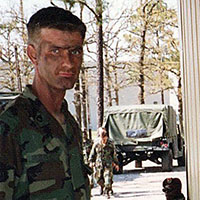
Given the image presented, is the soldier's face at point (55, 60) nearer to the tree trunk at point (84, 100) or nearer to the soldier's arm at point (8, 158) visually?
the soldier's arm at point (8, 158)

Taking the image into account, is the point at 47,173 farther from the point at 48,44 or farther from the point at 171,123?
the point at 171,123

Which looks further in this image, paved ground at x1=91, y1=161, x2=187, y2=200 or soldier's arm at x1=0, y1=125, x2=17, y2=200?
paved ground at x1=91, y1=161, x2=187, y2=200

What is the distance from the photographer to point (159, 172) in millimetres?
7250

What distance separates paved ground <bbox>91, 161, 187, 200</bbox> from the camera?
5504 millimetres

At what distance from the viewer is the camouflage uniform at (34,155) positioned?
2.41 ft

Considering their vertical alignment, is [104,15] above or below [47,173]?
above

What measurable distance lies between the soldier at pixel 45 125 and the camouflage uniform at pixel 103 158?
4.09 metres

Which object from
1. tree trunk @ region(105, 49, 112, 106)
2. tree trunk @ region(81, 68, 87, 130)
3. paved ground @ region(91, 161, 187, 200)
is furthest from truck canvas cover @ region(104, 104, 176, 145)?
tree trunk @ region(105, 49, 112, 106)

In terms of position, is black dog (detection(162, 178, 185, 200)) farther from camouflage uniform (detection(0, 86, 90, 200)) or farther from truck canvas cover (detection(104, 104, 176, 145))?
truck canvas cover (detection(104, 104, 176, 145))

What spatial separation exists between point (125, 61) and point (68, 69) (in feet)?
31.4

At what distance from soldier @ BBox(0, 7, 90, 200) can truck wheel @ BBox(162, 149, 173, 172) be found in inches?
248

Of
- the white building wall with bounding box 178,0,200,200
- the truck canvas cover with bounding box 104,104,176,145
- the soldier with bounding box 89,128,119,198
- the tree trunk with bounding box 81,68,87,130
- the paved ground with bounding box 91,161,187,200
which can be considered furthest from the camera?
the tree trunk with bounding box 81,68,87,130

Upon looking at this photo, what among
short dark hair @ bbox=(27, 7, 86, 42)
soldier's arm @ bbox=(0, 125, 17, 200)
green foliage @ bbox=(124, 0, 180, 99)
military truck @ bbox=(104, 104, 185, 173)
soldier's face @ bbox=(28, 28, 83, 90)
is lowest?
military truck @ bbox=(104, 104, 185, 173)

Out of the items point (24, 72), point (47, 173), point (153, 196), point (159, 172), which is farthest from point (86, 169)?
point (24, 72)
